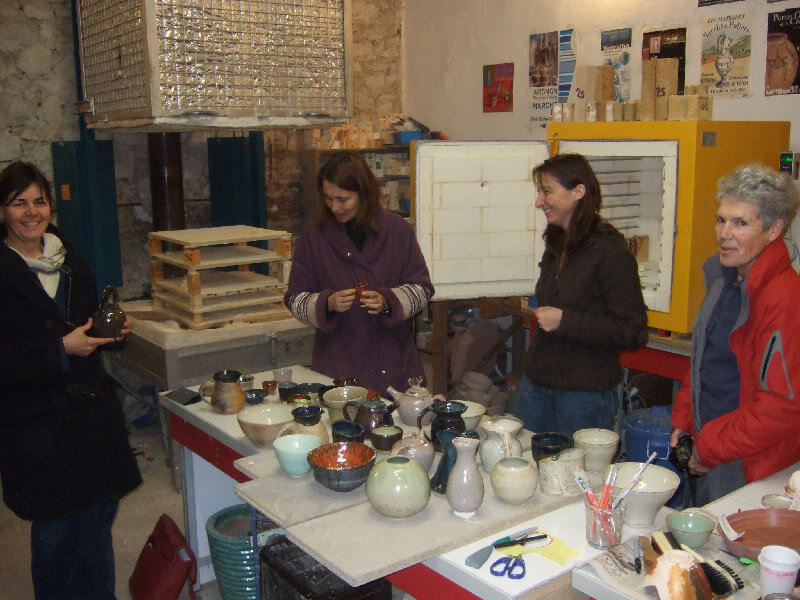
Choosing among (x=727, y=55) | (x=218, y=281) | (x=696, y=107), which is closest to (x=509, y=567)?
(x=696, y=107)

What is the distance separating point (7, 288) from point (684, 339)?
106 inches

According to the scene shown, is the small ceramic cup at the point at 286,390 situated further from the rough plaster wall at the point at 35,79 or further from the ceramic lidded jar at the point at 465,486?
the rough plaster wall at the point at 35,79

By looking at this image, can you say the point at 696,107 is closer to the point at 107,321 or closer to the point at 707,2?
the point at 707,2

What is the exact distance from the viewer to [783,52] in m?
3.83

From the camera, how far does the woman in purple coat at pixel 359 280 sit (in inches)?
120

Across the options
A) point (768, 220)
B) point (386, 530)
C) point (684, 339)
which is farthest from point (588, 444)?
point (684, 339)

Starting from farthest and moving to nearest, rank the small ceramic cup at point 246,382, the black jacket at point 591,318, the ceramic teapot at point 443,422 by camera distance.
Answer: the small ceramic cup at point 246,382 < the black jacket at point 591,318 < the ceramic teapot at point 443,422

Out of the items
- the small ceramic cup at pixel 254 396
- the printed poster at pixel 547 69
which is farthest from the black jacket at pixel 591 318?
the printed poster at pixel 547 69

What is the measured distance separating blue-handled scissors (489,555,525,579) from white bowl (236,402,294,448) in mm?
921

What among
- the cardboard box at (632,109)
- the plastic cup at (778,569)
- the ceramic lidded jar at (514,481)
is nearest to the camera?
the plastic cup at (778,569)

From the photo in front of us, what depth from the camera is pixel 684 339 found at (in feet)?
11.6

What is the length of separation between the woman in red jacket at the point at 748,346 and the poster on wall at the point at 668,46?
2.32m

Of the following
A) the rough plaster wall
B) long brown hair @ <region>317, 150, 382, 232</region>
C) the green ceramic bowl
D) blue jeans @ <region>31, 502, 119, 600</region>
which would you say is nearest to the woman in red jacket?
the green ceramic bowl

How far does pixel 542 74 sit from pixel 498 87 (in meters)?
0.42
